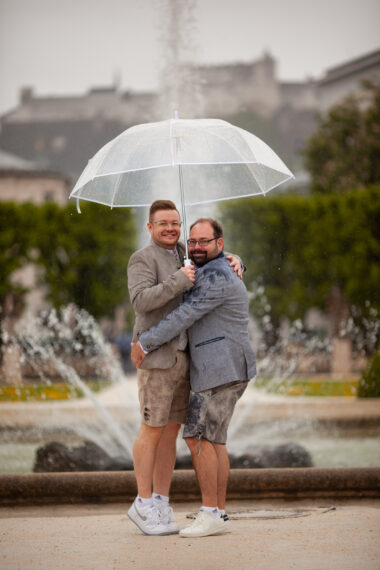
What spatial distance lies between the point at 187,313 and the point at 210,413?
547 millimetres

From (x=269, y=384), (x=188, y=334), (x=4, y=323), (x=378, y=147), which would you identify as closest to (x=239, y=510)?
(x=188, y=334)

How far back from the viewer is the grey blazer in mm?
4684

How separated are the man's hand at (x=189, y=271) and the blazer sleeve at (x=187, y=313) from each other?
0.32 feet

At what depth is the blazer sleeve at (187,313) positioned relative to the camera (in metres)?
4.67

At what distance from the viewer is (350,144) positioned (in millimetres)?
37969

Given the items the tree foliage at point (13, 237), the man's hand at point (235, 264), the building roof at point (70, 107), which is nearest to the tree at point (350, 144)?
the tree foliage at point (13, 237)

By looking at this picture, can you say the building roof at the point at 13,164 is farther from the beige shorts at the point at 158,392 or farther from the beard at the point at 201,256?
the beige shorts at the point at 158,392

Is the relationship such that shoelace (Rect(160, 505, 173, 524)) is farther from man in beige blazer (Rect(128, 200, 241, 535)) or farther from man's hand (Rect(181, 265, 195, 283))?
man's hand (Rect(181, 265, 195, 283))

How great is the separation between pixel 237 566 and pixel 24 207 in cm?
2608

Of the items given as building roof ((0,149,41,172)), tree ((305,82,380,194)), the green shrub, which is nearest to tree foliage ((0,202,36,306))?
tree ((305,82,380,194))

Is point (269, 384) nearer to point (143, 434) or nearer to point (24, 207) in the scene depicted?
point (24, 207)

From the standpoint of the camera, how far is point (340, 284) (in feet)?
93.6

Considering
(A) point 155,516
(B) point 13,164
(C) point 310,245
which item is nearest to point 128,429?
(A) point 155,516

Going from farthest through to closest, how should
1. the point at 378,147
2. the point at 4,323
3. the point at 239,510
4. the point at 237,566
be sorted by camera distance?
1. the point at 378,147
2. the point at 4,323
3. the point at 239,510
4. the point at 237,566
